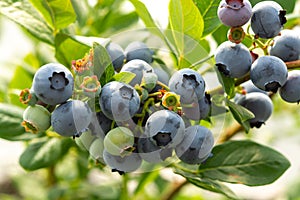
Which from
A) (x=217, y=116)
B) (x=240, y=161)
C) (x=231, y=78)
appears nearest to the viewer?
(x=231, y=78)

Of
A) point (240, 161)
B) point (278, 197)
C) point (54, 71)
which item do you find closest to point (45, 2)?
point (54, 71)

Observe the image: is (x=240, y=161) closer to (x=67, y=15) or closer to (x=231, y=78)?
(x=231, y=78)

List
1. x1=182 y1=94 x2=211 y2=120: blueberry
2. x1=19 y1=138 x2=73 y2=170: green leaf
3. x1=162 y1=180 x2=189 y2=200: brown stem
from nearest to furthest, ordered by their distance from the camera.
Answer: x1=182 y1=94 x2=211 y2=120: blueberry, x1=19 y1=138 x2=73 y2=170: green leaf, x1=162 y1=180 x2=189 y2=200: brown stem

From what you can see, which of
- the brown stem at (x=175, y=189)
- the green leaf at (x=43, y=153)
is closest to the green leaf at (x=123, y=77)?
the green leaf at (x=43, y=153)

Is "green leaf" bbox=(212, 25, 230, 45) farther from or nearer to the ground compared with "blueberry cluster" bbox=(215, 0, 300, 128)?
nearer to the ground

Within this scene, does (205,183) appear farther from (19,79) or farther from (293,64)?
(19,79)

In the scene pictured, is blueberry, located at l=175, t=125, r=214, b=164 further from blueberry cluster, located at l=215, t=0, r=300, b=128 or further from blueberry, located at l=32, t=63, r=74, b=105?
blueberry, located at l=32, t=63, r=74, b=105

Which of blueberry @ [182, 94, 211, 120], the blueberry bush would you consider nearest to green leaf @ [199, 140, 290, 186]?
the blueberry bush
